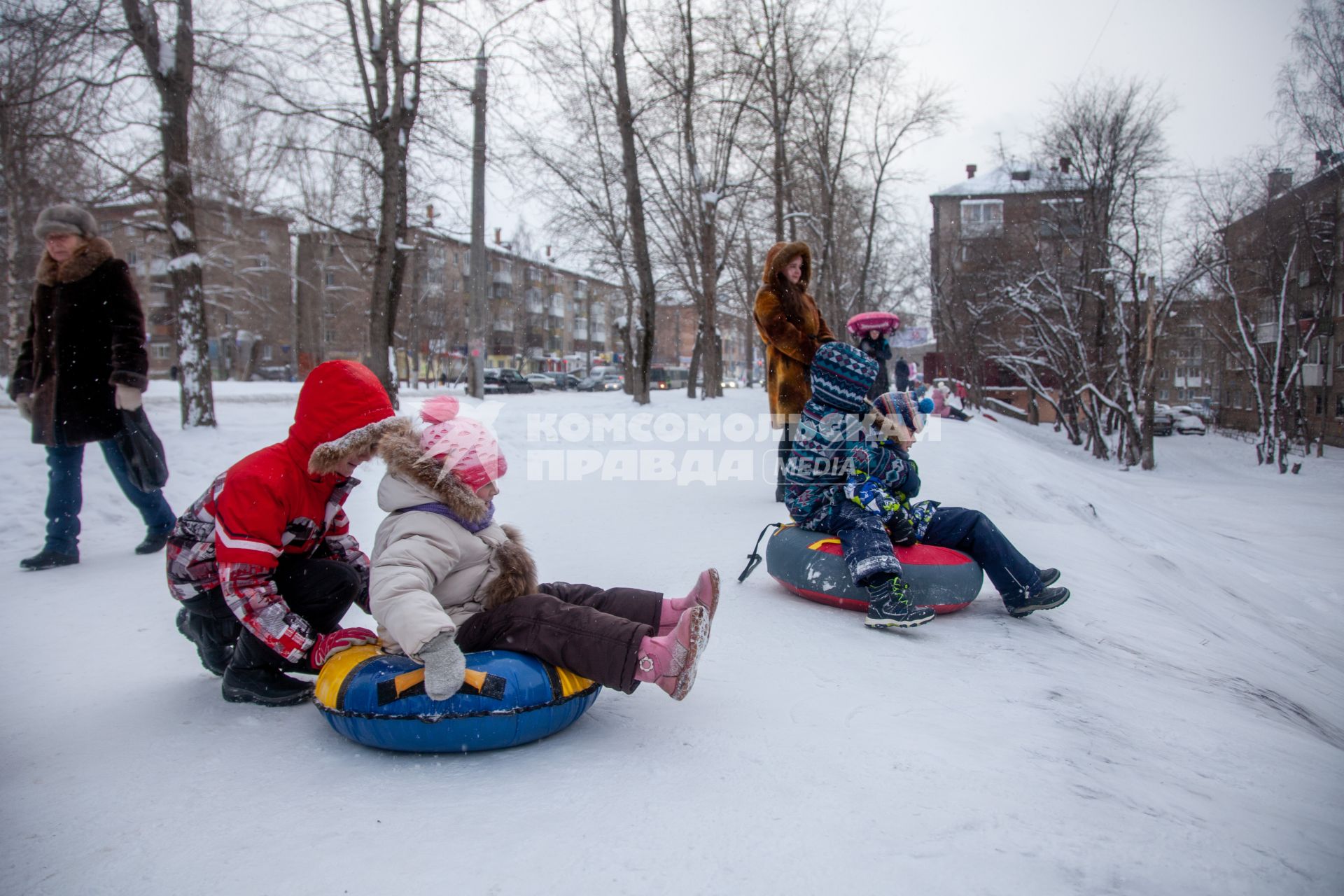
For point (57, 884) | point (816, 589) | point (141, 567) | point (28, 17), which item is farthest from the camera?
point (28, 17)

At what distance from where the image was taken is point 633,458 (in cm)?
1082

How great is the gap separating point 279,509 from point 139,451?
2.85m

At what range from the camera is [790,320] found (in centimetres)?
614

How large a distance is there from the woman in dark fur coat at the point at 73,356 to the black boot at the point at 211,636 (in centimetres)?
243

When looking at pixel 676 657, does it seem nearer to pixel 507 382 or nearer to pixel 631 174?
pixel 631 174

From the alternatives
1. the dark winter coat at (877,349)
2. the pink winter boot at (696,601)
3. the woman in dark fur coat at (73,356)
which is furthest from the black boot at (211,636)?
the dark winter coat at (877,349)

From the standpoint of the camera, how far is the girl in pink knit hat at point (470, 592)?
2334 mm

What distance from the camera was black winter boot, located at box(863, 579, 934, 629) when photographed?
381 centimetres

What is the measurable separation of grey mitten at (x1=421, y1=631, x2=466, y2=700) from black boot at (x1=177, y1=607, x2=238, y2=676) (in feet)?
3.39

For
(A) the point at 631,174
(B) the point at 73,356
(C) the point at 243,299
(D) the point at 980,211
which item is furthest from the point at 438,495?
(D) the point at 980,211

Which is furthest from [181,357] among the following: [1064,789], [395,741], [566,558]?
[1064,789]

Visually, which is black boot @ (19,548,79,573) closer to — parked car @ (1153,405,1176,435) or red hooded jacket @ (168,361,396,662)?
red hooded jacket @ (168,361,396,662)

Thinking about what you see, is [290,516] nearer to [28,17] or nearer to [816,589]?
[816,589]

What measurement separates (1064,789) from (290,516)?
8.33 ft
